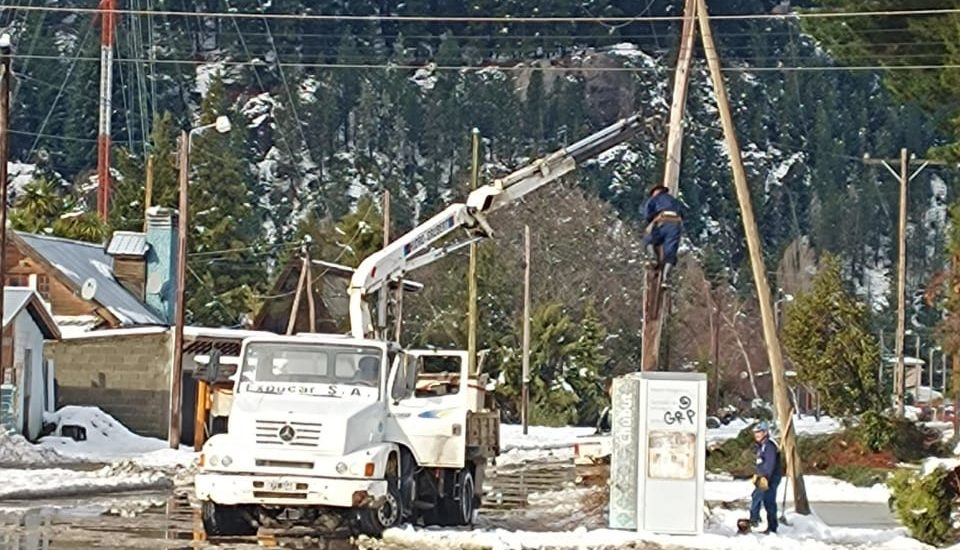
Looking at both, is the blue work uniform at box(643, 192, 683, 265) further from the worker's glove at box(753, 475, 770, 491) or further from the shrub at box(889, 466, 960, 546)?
the shrub at box(889, 466, 960, 546)

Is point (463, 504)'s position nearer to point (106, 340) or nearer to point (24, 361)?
point (24, 361)

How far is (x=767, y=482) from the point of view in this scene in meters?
25.1

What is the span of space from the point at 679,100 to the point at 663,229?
3112 mm

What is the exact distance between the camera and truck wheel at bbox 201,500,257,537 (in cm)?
2291

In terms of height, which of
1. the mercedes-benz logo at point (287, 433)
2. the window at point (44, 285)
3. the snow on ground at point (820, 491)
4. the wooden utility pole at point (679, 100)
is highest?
the wooden utility pole at point (679, 100)

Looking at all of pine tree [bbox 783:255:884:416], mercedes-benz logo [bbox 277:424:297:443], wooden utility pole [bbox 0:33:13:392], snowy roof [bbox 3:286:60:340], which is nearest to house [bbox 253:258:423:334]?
pine tree [bbox 783:255:884:416]

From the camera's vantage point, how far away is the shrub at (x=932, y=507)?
953 inches

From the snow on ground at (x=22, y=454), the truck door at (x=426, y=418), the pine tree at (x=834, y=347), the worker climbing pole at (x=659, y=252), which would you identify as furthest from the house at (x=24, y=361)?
the pine tree at (x=834, y=347)

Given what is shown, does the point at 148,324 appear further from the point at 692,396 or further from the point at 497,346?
the point at 692,396

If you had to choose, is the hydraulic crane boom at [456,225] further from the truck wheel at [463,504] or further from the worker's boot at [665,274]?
the worker's boot at [665,274]

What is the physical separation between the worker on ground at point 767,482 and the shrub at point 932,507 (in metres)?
1.76

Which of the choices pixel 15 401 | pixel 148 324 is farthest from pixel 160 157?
pixel 15 401

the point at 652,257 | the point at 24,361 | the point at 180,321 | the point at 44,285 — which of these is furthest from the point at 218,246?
the point at 652,257

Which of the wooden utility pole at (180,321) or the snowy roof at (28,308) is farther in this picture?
the wooden utility pole at (180,321)
